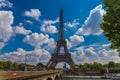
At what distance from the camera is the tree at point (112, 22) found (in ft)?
88.7

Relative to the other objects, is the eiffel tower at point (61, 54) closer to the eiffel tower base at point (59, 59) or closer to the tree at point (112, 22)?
the eiffel tower base at point (59, 59)

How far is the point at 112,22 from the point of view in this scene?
27453 millimetres

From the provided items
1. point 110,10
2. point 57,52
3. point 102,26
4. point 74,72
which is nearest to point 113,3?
point 110,10

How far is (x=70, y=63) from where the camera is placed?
155 m

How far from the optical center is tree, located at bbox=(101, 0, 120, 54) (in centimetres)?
2704

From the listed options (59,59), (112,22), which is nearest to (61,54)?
(59,59)

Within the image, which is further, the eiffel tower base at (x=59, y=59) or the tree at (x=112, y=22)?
the eiffel tower base at (x=59, y=59)

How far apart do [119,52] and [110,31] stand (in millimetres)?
3114

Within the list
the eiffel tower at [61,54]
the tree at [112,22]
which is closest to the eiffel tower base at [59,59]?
the eiffel tower at [61,54]

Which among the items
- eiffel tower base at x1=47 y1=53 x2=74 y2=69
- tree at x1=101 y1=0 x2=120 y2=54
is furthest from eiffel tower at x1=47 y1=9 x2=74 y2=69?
tree at x1=101 y1=0 x2=120 y2=54

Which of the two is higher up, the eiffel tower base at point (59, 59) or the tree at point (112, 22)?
the eiffel tower base at point (59, 59)

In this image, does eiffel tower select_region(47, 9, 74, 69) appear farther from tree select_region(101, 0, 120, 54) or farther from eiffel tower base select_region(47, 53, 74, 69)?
tree select_region(101, 0, 120, 54)

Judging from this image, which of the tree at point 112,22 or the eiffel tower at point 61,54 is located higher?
the eiffel tower at point 61,54

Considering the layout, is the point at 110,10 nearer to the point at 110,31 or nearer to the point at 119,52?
the point at 110,31
